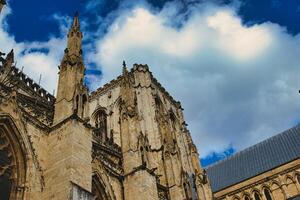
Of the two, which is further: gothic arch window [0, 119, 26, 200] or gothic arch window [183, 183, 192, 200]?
gothic arch window [183, 183, 192, 200]

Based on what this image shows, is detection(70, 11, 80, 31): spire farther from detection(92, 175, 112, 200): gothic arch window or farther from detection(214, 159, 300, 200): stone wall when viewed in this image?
detection(214, 159, 300, 200): stone wall

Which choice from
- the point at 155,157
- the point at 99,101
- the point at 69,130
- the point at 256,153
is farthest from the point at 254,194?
the point at 69,130

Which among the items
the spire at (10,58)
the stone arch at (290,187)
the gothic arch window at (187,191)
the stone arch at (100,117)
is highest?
the stone arch at (100,117)

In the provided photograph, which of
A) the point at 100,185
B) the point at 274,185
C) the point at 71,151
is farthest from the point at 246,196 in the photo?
the point at 71,151

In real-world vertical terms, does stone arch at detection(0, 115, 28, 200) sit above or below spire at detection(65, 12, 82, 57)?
below

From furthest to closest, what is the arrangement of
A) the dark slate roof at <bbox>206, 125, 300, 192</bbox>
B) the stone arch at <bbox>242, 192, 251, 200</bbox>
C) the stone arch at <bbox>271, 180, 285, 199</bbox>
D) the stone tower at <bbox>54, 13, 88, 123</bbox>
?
the dark slate roof at <bbox>206, 125, 300, 192</bbox>, the stone arch at <bbox>242, 192, 251, 200</bbox>, the stone arch at <bbox>271, 180, 285, 199</bbox>, the stone tower at <bbox>54, 13, 88, 123</bbox>

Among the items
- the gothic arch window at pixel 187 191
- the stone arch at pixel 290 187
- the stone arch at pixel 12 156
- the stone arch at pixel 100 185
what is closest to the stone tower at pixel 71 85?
the stone arch at pixel 12 156

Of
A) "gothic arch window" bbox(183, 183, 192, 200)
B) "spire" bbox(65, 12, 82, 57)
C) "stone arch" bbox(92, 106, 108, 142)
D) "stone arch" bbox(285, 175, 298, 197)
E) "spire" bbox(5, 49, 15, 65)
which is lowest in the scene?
"gothic arch window" bbox(183, 183, 192, 200)

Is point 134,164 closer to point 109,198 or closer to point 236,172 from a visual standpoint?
point 109,198

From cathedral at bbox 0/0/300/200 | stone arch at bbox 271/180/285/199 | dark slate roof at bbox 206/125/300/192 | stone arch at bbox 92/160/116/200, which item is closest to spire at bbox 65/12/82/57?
cathedral at bbox 0/0/300/200

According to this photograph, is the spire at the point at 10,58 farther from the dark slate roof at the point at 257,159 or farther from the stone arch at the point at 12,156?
the dark slate roof at the point at 257,159

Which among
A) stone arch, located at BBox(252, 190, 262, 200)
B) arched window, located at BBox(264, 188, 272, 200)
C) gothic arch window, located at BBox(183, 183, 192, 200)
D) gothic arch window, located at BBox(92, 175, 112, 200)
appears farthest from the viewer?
stone arch, located at BBox(252, 190, 262, 200)

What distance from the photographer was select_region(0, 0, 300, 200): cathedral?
9703 mm

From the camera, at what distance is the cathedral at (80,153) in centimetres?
970
